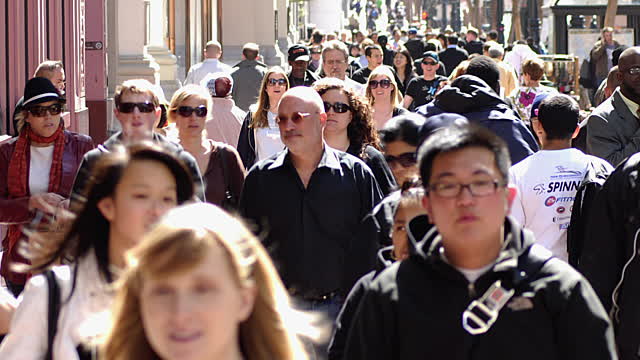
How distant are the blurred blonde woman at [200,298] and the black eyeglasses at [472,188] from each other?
79 cm

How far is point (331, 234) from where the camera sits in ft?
22.2

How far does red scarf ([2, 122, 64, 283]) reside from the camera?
26.2 ft

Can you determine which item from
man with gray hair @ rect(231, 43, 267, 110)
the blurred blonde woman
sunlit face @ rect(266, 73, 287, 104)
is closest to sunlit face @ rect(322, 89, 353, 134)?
sunlit face @ rect(266, 73, 287, 104)

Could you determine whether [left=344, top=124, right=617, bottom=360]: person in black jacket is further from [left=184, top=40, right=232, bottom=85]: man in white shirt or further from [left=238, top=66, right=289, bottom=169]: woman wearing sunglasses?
[left=184, top=40, right=232, bottom=85]: man in white shirt

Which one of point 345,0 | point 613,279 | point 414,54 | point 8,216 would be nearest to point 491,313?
point 613,279

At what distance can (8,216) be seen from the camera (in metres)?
7.88

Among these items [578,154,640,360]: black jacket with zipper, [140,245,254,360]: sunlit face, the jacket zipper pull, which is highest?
[140,245,254,360]: sunlit face

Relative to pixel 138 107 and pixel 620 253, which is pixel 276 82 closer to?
pixel 138 107

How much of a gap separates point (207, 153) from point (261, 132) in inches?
70.5

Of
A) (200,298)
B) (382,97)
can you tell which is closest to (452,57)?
(382,97)

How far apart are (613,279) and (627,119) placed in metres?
2.96

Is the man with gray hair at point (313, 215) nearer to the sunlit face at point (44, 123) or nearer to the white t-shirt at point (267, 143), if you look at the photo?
the sunlit face at point (44, 123)

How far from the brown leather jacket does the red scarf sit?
0.02 meters

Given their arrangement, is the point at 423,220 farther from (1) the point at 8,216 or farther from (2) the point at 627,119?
(2) the point at 627,119
